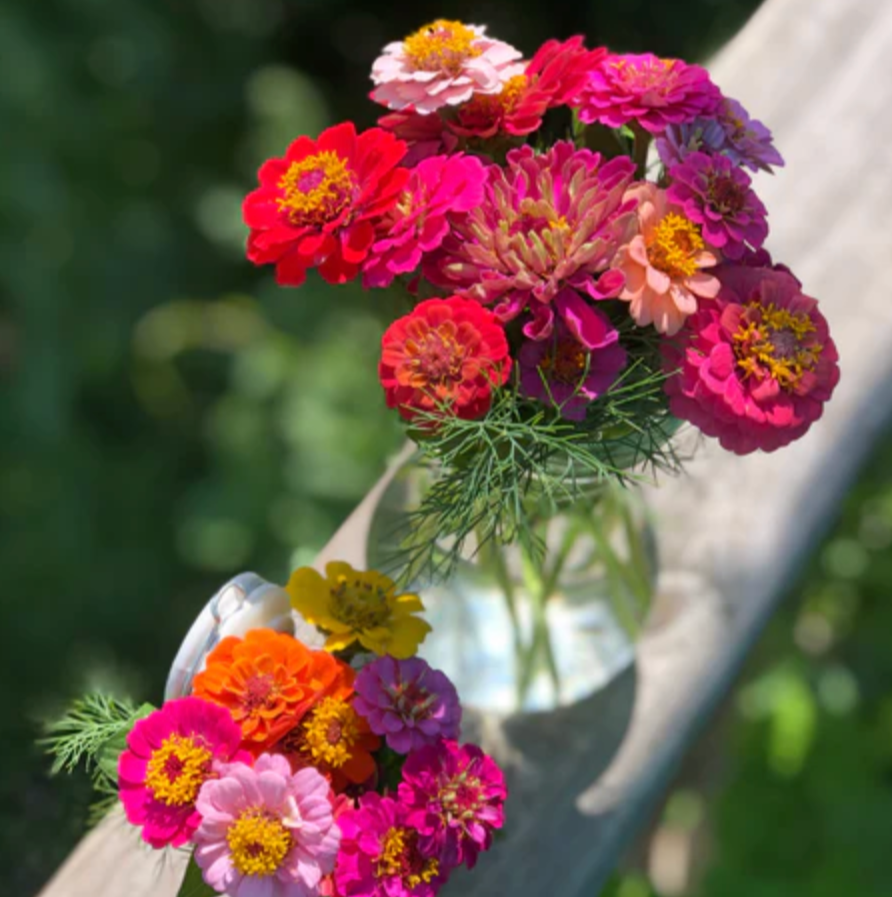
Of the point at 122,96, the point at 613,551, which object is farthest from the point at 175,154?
the point at 613,551

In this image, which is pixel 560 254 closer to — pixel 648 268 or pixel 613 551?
pixel 648 268

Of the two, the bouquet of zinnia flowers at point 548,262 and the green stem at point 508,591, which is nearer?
the bouquet of zinnia flowers at point 548,262

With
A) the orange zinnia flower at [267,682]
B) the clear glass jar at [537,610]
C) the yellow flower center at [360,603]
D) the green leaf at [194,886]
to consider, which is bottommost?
the green leaf at [194,886]

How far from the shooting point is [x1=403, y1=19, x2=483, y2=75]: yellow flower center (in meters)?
0.44

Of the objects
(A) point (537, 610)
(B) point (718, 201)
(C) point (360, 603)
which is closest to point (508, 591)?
(A) point (537, 610)

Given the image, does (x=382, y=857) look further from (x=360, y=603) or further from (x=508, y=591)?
(x=508, y=591)

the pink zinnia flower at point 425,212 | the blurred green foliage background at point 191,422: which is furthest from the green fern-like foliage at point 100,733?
the blurred green foliage background at point 191,422

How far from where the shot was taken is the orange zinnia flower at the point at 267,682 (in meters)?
0.40

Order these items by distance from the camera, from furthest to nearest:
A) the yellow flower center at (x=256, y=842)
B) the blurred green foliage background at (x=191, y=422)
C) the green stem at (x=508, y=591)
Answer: the blurred green foliage background at (x=191, y=422), the green stem at (x=508, y=591), the yellow flower center at (x=256, y=842)

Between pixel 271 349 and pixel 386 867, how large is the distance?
80 centimetres

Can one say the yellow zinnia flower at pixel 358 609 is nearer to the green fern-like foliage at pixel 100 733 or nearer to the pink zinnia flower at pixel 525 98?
the green fern-like foliage at pixel 100 733

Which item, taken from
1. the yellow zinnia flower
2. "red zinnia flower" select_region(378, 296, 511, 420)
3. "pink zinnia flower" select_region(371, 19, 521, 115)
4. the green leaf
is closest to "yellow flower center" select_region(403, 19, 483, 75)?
"pink zinnia flower" select_region(371, 19, 521, 115)

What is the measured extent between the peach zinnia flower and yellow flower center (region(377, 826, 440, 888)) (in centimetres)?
21

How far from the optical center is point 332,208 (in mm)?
425
